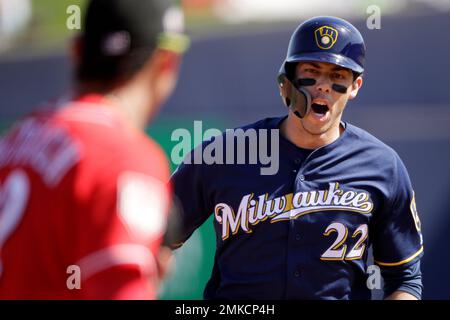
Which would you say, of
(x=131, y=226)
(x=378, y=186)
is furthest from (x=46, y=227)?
(x=378, y=186)

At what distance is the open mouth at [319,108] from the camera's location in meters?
3.86

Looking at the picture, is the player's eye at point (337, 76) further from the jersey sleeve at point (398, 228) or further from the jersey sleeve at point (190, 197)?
the jersey sleeve at point (190, 197)

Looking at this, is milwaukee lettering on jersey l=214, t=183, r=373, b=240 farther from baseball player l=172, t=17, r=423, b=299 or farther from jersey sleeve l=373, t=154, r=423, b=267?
jersey sleeve l=373, t=154, r=423, b=267

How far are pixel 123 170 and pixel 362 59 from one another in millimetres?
2319

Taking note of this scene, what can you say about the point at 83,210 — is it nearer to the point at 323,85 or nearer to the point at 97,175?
the point at 97,175

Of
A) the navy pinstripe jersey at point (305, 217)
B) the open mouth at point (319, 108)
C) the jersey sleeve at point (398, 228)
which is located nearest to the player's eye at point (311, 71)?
the open mouth at point (319, 108)

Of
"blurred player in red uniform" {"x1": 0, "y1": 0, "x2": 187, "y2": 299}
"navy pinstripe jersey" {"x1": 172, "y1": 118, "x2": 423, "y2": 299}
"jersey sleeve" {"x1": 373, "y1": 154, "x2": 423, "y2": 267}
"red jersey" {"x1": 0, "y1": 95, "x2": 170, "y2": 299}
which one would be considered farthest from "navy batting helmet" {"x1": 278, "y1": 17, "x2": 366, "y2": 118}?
"red jersey" {"x1": 0, "y1": 95, "x2": 170, "y2": 299}

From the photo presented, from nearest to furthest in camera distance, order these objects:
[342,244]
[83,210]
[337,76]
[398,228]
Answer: [83,210] < [342,244] < [398,228] < [337,76]

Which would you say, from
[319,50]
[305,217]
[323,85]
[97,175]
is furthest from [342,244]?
[97,175]

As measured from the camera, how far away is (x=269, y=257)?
3.71 meters

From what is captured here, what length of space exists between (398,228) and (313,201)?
44 centimetres

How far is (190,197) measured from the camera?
154 inches
